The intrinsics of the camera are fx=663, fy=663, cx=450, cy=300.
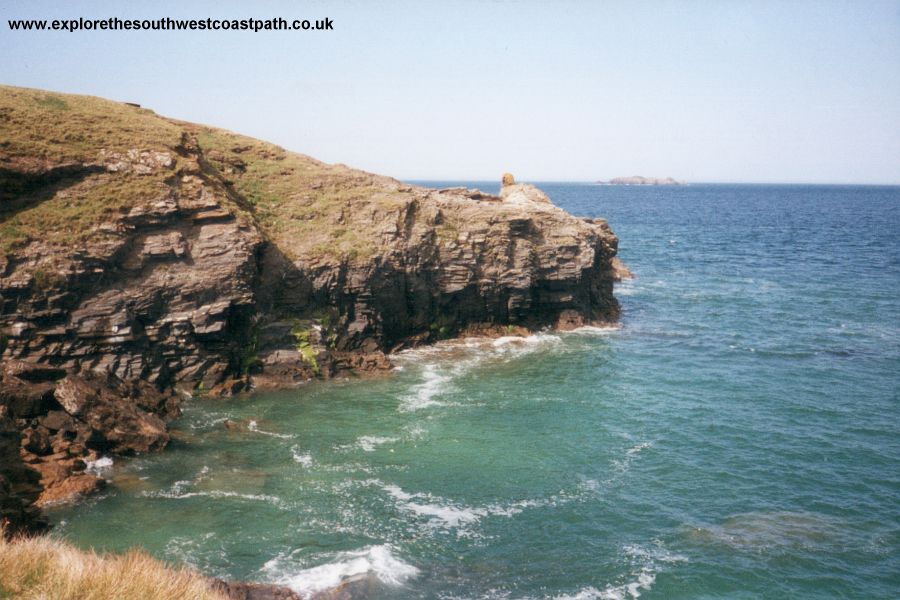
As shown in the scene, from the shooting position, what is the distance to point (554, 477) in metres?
32.0

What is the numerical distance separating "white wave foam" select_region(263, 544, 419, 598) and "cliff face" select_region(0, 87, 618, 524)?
14.1m

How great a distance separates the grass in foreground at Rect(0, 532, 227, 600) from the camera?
15.2 meters

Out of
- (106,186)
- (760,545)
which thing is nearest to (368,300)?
(106,186)

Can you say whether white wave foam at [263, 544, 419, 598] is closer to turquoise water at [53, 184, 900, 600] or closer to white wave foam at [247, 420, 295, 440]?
turquoise water at [53, 184, 900, 600]

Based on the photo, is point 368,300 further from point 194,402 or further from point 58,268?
point 58,268

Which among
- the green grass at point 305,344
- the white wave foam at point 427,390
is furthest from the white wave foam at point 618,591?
the green grass at point 305,344

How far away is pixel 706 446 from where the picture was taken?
35.5 m

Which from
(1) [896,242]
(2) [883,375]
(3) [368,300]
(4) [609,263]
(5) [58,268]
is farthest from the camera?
(1) [896,242]

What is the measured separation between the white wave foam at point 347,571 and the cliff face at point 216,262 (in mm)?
14110

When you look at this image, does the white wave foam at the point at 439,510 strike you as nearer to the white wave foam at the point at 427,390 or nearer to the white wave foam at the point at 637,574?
the white wave foam at the point at 637,574

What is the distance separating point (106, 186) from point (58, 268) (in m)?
6.97

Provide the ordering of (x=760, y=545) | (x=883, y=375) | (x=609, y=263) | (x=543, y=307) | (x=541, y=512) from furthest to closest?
(x=609, y=263) < (x=543, y=307) < (x=883, y=375) < (x=541, y=512) < (x=760, y=545)

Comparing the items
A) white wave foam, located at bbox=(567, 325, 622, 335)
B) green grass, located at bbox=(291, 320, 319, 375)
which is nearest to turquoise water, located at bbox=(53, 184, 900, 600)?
white wave foam, located at bbox=(567, 325, 622, 335)

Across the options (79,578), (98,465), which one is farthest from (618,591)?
(98,465)
